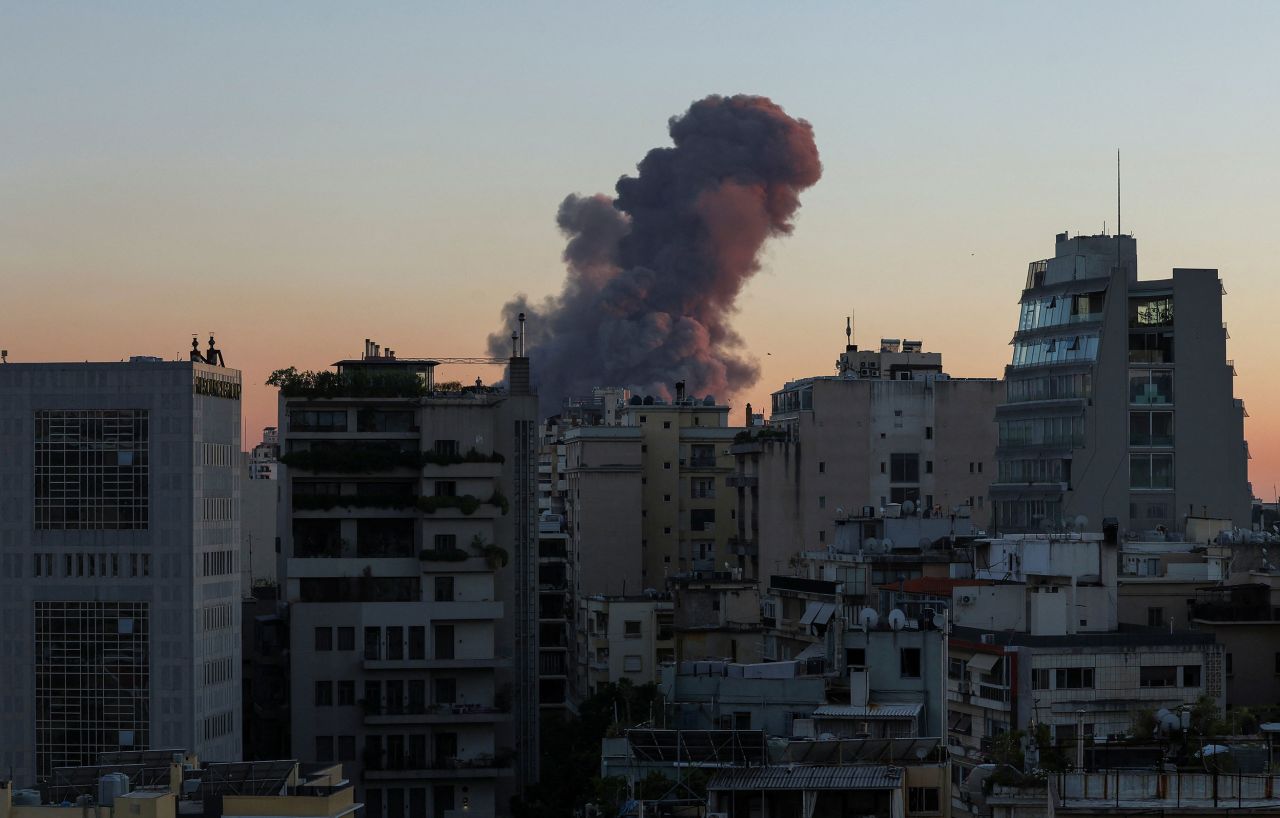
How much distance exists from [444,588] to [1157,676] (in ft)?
108

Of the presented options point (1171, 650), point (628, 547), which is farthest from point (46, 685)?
point (628, 547)

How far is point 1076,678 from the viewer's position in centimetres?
6556

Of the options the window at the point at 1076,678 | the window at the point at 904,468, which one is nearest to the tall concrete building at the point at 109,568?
the window at the point at 1076,678

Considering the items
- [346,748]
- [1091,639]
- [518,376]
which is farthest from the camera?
[518,376]

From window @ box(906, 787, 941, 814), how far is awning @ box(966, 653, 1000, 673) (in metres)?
15.3

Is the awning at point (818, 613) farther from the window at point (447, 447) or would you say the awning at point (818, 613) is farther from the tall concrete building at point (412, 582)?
the window at point (447, 447)

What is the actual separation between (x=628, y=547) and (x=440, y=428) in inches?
1609

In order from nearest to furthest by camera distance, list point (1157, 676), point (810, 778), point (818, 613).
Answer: point (810, 778) < point (1157, 676) < point (818, 613)

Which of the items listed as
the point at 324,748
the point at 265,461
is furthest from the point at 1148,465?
the point at 265,461

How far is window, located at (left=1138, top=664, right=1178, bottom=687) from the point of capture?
217 feet

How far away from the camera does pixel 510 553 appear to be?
3652 inches

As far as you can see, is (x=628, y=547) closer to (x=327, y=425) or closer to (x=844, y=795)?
(x=327, y=425)

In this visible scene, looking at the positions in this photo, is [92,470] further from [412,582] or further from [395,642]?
[412,582]

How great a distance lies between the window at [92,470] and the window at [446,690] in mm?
13360
